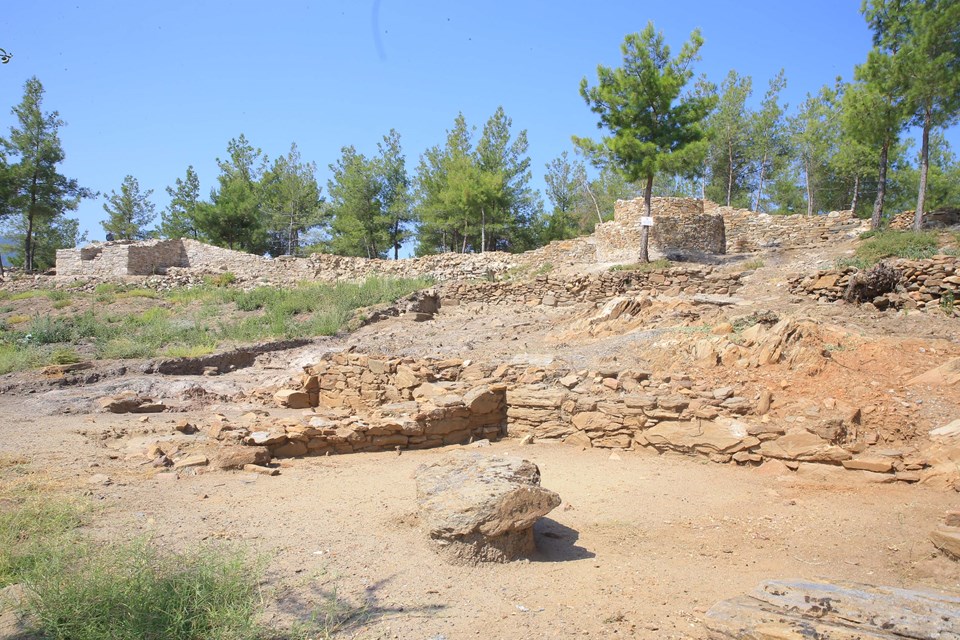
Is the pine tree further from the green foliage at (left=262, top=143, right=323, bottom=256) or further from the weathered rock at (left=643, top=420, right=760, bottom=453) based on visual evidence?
the green foliage at (left=262, top=143, right=323, bottom=256)

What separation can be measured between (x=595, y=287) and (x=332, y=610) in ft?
44.1

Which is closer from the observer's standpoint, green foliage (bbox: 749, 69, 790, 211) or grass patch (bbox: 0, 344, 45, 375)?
grass patch (bbox: 0, 344, 45, 375)

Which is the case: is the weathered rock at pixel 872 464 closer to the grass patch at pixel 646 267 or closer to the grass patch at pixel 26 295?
the grass patch at pixel 646 267

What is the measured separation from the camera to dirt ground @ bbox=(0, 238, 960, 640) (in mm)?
3533

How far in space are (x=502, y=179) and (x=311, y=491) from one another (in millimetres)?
24095

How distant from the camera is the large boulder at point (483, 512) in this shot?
4.15 m

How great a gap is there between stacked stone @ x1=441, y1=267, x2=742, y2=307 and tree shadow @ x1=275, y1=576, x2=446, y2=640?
10636 millimetres

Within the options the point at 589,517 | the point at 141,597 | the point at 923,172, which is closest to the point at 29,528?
the point at 141,597

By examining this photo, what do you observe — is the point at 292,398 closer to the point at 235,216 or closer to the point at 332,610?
the point at 332,610

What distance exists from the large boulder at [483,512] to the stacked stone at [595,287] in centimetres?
945

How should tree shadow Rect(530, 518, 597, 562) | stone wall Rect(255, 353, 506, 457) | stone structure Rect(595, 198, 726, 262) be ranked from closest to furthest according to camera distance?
1. tree shadow Rect(530, 518, 597, 562)
2. stone wall Rect(255, 353, 506, 457)
3. stone structure Rect(595, 198, 726, 262)

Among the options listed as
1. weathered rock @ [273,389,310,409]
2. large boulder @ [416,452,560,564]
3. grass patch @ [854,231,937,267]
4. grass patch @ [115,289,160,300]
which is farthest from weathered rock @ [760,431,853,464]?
grass patch @ [115,289,160,300]

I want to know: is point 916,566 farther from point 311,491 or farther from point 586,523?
point 311,491

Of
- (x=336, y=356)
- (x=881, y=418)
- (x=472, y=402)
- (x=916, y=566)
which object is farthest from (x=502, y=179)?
(x=916, y=566)
